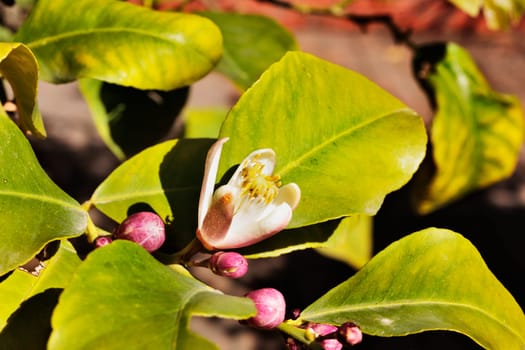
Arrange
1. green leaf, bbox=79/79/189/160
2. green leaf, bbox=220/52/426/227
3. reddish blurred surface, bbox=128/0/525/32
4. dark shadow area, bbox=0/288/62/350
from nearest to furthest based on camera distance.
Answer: dark shadow area, bbox=0/288/62/350 → green leaf, bbox=220/52/426/227 → green leaf, bbox=79/79/189/160 → reddish blurred surface, bbox=128/0/525/32

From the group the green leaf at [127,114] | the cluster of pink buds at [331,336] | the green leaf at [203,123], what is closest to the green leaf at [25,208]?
the cluster of pink buds at [331,336]

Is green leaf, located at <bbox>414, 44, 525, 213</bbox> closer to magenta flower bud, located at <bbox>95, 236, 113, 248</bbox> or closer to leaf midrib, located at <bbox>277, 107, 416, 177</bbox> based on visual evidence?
leaf midrib, located at <bbox>277, 107, 416, 177</bbox>

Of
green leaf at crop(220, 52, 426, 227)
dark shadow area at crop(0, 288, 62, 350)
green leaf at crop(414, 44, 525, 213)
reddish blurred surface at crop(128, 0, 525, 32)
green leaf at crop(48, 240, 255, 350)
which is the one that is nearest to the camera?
green leaf at crop(48, 240, 255, 350)

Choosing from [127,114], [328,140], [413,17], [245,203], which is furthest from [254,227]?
[413,17]

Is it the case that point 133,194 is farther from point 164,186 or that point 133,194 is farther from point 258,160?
point 258,160

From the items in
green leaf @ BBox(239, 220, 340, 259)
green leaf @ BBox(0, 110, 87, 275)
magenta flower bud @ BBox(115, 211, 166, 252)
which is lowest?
green leaf @ BBox(239, 220, 340, 259)

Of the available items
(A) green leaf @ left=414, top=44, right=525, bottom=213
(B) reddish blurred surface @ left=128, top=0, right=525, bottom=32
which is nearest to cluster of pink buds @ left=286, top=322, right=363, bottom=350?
(A) green leaf @ left=414, top=44, right=525, bottom=213

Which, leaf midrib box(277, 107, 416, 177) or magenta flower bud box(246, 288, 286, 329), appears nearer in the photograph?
magenta flower bud box(246, 288, 286, 329)
